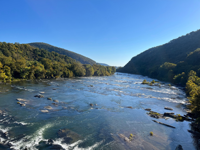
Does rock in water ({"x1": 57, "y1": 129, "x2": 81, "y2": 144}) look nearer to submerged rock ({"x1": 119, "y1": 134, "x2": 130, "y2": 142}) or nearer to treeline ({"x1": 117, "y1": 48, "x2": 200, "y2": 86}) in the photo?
submerged rock ({"x1": 119, "y1": 134, "x2": 130, "y2": 142})

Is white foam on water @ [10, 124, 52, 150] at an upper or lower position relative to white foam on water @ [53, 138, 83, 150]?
upper

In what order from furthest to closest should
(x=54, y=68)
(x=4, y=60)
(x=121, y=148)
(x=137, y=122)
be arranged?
(x=54, y=68) < (x=4, y=60) < (x=137, y=122) < (x=121, y=148)

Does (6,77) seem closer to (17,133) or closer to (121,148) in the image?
(17,133)

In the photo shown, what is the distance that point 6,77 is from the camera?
55781 mm

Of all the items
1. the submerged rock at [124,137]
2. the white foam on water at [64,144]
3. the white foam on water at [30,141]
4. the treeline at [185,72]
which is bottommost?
the submerged rock at [124,137]

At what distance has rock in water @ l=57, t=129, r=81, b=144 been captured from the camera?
15887 millimetres

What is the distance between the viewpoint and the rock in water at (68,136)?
1589cm

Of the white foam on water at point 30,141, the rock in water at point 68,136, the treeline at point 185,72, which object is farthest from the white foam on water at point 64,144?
the treeline at point 185,72

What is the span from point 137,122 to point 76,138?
12.7 meters

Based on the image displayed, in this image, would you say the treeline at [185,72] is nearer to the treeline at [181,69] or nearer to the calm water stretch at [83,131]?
the treeline at [181,69]

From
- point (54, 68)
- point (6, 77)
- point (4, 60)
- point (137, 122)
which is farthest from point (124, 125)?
point (54, 68)

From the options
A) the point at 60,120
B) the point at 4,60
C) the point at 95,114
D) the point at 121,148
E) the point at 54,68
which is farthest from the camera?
the point at 54,68

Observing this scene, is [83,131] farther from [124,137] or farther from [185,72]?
[185,72]

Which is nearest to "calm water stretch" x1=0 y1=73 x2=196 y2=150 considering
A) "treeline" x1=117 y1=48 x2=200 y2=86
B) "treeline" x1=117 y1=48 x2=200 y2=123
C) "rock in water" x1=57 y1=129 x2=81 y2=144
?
"rock in water" x1=57 y1=129 x2=81 y2=144
